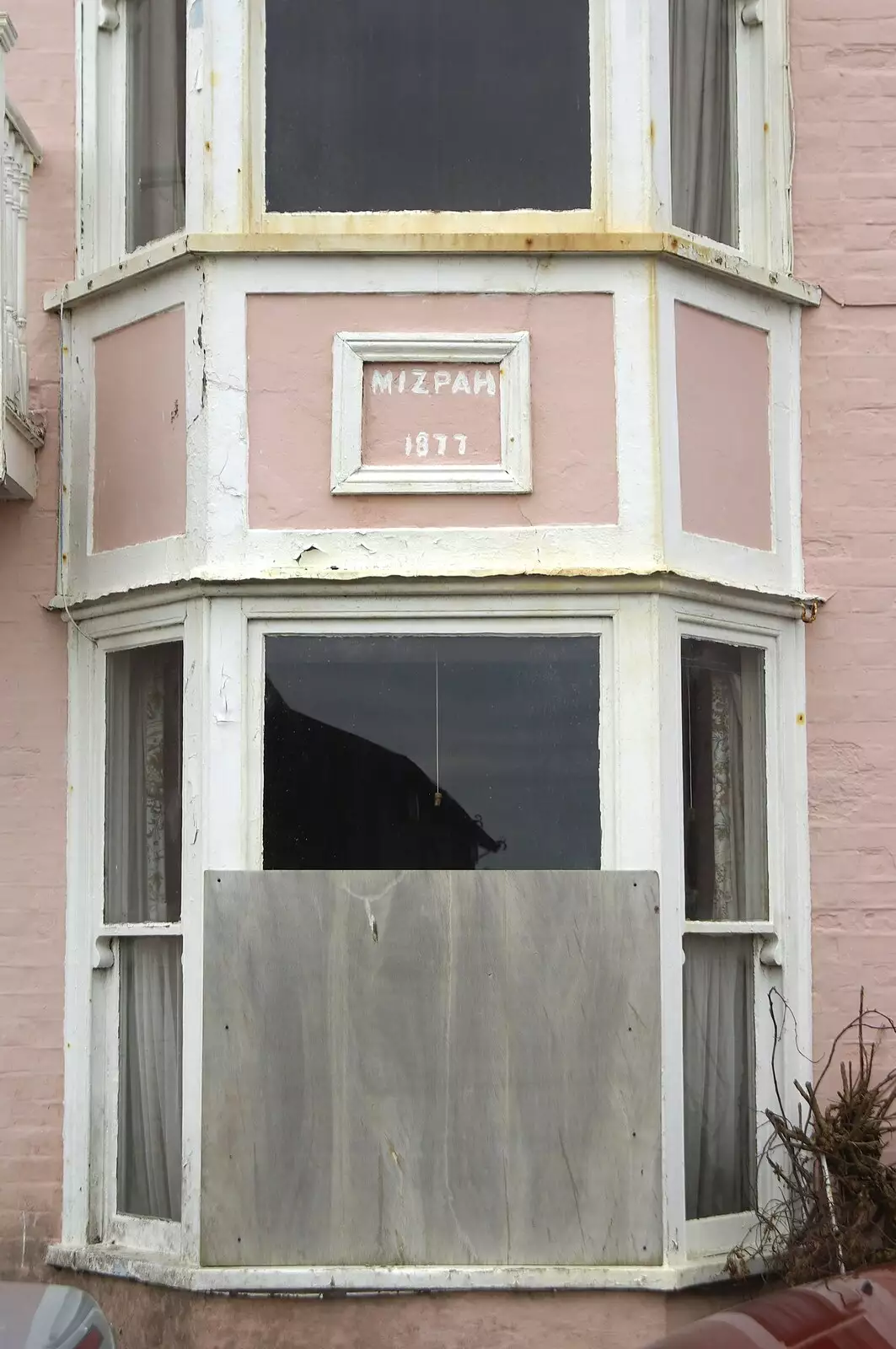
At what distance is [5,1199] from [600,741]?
112 inches

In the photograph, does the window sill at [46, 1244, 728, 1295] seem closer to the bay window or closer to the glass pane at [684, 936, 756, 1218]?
the glass pane at [684, 936, 756, 1218]

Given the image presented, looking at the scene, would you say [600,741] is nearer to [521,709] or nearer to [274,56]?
[521,709]

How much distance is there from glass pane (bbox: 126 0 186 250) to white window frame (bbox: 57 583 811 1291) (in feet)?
5.23

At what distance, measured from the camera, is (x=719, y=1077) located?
21.8 feet

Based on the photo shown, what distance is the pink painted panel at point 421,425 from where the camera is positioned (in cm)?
Answer: 649

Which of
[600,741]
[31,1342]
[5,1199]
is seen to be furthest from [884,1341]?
[5,1199]

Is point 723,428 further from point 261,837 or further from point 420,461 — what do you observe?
point 261,837

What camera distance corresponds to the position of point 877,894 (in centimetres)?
689

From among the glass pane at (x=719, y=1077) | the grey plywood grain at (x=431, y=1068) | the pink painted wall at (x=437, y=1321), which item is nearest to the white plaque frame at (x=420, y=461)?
the grey plywood grain at (x=431, y=1068)

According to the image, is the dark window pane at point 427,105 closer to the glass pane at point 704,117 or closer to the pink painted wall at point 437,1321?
the glass pane at point 704,117

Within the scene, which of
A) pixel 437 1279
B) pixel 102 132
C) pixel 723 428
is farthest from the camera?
pixel 102 132

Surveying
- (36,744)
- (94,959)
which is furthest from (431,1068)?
(36,744)

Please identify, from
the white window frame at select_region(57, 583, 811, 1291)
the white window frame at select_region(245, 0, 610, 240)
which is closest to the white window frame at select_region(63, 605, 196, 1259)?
the white window frame at select_region(57, 583, 811, 1291)

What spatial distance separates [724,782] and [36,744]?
265cm
